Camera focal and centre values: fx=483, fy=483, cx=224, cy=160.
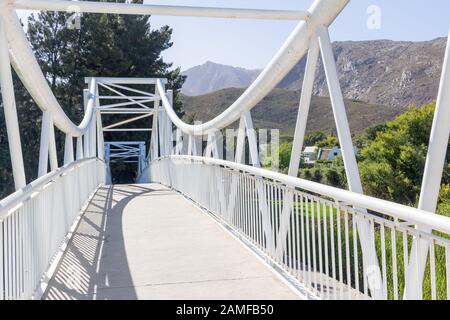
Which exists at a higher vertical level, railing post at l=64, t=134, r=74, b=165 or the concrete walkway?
railing post at l=64, t=134, r=74, b=165

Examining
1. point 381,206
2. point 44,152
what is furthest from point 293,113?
point 381,206

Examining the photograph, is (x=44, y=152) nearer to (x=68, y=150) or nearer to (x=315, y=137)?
(x=68, y=150)

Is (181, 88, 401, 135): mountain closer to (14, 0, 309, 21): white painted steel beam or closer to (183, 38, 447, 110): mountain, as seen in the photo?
(183, 38, 447, 110): mountain

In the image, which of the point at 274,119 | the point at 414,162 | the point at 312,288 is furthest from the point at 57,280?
the point at 274,119

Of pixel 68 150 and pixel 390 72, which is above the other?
pixel 390 72

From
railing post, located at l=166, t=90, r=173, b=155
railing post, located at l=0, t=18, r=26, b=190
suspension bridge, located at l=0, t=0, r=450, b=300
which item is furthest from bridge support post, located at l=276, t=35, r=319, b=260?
railing post, located at l=166, t=90, r=173, b=155

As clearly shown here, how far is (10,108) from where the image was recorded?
3867 millimetres

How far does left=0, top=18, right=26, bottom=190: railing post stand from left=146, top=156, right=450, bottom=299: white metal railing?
207cm

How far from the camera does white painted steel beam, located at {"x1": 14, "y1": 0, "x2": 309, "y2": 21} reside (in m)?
4.13

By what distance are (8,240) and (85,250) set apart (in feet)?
7.38

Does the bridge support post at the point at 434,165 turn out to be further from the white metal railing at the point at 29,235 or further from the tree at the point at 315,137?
the tree at the point at 315,137

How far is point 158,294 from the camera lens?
345cm

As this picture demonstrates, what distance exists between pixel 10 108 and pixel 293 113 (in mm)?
57623
